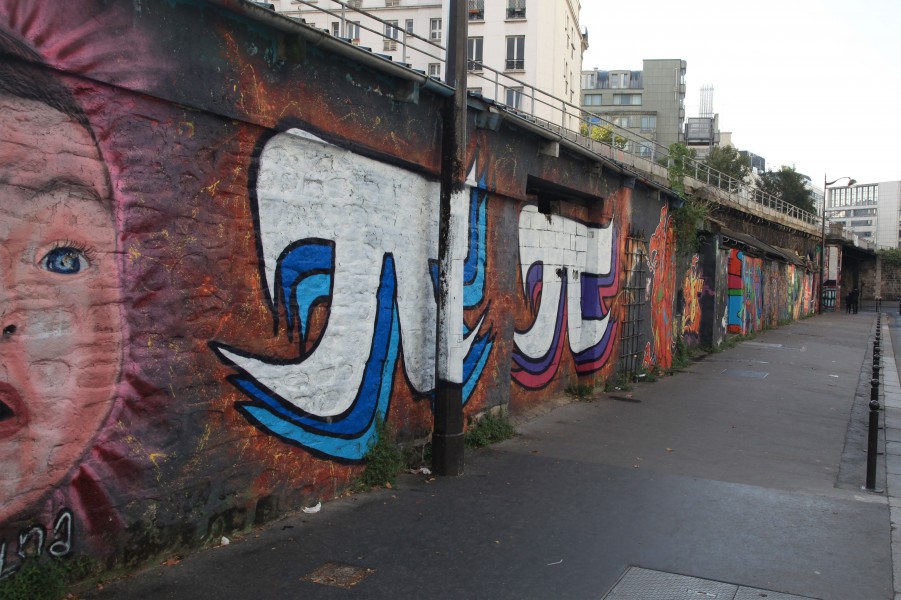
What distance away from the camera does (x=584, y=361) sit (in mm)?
11617

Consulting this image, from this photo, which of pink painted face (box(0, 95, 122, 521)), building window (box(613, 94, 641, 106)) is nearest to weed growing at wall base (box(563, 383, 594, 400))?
pink painted face (box(0, 95, 122, 521))

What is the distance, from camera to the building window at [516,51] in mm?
49500

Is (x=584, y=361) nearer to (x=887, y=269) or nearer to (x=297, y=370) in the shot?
(x=297, y=370)

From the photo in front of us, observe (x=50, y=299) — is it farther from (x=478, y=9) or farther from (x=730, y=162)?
(x=730, y=162)

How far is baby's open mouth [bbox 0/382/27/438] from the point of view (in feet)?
11.9

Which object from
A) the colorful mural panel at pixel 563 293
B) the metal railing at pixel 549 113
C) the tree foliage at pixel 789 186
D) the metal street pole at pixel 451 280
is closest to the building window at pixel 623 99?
the tree foliage at pixel 789 186

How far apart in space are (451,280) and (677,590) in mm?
3390

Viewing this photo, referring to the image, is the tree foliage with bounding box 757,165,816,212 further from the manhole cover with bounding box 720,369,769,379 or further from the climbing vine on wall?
the manhole cover with bounding box 720,369,769,379

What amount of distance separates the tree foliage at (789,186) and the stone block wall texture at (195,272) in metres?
78.4

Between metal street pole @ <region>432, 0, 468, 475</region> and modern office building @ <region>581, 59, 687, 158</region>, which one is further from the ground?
modern office building @ <region>581, 59, 687, 158</region>

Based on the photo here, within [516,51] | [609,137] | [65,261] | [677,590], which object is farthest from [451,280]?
[516,51]

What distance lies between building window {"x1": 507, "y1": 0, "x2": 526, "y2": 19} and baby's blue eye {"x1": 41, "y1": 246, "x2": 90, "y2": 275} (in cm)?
4955

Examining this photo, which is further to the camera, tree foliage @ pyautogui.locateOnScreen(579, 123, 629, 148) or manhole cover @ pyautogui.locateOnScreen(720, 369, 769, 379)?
tree foliage @ pyautogui.locateOnScreen(579, 123, 629, 148)

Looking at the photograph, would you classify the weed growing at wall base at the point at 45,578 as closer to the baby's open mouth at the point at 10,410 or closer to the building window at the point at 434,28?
the baby's open mouth at the point at 10,410
